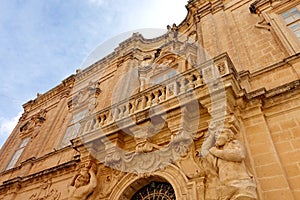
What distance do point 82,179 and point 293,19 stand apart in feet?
22.9

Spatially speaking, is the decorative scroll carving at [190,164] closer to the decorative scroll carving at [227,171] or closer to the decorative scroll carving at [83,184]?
the decorative scroll carving at [227,171]

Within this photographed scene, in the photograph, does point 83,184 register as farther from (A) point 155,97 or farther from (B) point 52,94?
(B) point 52,94

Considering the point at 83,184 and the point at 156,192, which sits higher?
the point at 83,184

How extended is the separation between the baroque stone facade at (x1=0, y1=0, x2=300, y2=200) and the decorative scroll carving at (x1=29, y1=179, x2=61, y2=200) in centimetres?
3

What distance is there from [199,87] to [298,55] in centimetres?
244

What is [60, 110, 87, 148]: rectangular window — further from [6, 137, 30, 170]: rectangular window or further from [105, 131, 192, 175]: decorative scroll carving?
[105, 131, 192, 175]: decorative scroll carving

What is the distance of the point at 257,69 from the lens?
5957 millimetres

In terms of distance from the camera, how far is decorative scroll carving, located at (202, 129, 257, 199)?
331 centimetres

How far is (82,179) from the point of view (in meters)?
Answer: 5.37

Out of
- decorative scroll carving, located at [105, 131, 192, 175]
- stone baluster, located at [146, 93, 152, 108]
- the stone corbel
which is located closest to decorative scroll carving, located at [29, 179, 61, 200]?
decorative scroll carving, located at [105, 131, 192, 175]

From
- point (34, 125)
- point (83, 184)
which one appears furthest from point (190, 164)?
point (34, 125)

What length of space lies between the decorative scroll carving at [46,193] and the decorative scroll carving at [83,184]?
91.6 inches

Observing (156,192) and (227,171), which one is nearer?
(227,171)

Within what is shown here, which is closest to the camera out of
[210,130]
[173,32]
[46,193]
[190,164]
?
[210,130]
